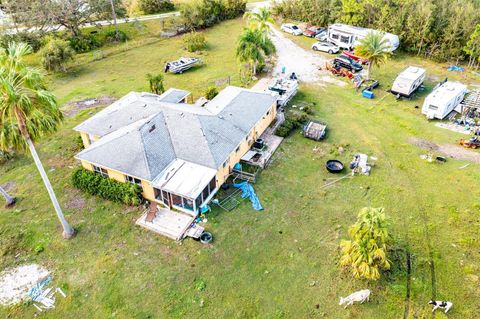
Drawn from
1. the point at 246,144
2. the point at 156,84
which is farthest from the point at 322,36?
the point at 246,144

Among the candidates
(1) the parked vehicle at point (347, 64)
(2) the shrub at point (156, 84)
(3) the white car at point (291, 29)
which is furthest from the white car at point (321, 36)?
(2) the shrub at point (156, 84)

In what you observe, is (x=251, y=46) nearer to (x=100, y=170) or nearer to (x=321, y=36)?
(x=321, y=36)

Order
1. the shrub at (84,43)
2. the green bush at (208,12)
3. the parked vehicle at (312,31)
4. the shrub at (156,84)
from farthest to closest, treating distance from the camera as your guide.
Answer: the green bush at (208,12) < the parked vehicle at (312,31) < the shrub at (84,43) < the shrub at (156,84)

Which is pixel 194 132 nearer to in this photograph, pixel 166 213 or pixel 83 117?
pixel 166 213

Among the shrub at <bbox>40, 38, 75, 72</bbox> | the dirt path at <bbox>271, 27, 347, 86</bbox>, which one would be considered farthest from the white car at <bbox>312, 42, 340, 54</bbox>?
the shrub at <bbox>40, 38, 75, 72</bbox>

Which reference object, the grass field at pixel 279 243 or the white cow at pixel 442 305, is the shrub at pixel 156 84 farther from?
the white cow at pixel 442 305

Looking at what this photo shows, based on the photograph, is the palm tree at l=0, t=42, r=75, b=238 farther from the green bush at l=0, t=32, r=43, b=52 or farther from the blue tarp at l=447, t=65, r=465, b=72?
the blue tarp at l=447, t=65, r=465, b=72
